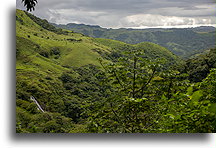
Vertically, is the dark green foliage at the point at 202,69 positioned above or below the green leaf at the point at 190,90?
above

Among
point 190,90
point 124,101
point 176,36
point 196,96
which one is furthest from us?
point 176,36

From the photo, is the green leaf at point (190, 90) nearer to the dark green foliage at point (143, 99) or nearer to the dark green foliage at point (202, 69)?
the dark green foliage at point (143, 99)

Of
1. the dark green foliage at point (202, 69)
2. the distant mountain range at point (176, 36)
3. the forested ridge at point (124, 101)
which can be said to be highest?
the distant mountain range at point (176, 36)

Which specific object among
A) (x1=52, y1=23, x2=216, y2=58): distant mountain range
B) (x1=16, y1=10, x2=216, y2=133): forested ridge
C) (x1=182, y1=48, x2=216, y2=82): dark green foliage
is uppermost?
(x1=52, y1=23, x2=216, y2=58): distant mountain range

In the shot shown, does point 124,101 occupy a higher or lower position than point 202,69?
lower

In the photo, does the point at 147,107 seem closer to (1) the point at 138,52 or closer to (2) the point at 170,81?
(2) the point at 170,81

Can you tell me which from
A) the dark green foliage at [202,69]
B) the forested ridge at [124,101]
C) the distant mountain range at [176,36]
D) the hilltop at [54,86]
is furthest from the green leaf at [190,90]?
the distant mountain range at [176,36]

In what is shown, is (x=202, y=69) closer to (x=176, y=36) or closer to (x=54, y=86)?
(x=54, y=86)

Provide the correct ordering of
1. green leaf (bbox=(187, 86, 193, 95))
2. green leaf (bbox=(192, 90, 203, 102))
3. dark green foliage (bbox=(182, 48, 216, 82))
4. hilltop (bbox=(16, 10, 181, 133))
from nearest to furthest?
green leaf (bbox=(192, 90, 203, 102)) → green leaf (bbox=(187, 86, 193, 95)) → hilltop (bbox=(16, 10, 181, 133)) → dark green foliage (bbox=(182, 48, 216, 82))

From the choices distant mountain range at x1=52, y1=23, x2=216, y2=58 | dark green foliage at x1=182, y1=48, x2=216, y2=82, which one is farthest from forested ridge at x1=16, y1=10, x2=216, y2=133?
distant mountain range at x1=52, y1=23, x2=216, y2=58

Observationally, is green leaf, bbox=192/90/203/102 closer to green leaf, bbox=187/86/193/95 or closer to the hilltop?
green leaf, bbox=187/86/193/95

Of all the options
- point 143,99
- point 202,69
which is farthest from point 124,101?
point 202,69
